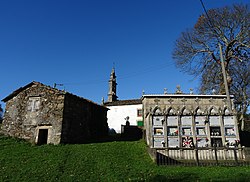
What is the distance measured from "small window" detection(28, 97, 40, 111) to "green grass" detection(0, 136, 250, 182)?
444cm

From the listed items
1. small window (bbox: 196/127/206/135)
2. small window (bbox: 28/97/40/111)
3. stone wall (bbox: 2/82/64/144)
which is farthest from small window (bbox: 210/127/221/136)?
small window (bbox: 28/97/40/111)

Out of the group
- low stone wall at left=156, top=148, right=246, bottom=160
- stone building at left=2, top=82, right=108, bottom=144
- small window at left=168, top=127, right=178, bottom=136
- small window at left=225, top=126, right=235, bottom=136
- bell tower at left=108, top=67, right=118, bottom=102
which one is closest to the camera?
low stone wall at left=156, top=148, right=246, bottom=160

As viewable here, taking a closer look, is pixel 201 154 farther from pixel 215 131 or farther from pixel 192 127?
pixel 215 131

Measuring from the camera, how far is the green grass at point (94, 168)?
8.68 metres

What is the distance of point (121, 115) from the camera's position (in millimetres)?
34062

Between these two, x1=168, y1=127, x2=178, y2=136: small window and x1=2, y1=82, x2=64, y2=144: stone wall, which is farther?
x1=2, y1=82, x2=64, y2=144: stone wall

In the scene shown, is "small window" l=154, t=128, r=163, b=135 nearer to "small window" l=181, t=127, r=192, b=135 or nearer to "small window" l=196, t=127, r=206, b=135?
"small window" l=181, t=127, r=192, b=135

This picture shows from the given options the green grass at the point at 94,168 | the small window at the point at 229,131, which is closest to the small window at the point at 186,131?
the small window at the point at 229,131

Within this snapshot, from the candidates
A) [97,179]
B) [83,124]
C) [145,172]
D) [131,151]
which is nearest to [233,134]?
[131,151]

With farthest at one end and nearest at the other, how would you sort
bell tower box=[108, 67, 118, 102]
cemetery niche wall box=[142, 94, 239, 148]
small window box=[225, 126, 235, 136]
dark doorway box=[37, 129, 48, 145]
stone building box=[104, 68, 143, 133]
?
bell tower box=[108, 67, 118, 102] → stone building box=[104, 68, 143, 133] → dark doorway box=[37, 129, 48, 145] → small window box=[225, 126, 235, 136] → cemetery niche wall box=[142, 94, 239, 148]

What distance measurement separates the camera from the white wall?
33.5m

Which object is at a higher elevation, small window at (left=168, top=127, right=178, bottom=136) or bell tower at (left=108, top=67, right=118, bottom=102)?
bell tower at (left=108, top=67, right=118, bottom=102)

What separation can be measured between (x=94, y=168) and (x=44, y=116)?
934cm

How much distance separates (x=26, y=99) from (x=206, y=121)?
16.0m
